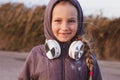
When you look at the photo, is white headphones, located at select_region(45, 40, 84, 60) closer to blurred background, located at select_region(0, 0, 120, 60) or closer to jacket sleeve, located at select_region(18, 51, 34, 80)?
jacket sleeve, located at select_region(18, 51, 34, 80)

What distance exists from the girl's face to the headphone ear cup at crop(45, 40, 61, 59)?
0.20 feet

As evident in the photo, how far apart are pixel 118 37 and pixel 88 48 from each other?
8.45 metres

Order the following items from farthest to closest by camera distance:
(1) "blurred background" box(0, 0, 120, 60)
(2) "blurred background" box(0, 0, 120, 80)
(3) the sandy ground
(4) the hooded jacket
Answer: (1) "blurred background" box(0, 0, 120, 60) → (2) "blurred background" box(0, 0, 120, 80) → (3) the sandy ground → (4) the hooded jacket

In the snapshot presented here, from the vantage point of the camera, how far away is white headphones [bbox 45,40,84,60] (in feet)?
9.07

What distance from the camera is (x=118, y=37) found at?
1117cm

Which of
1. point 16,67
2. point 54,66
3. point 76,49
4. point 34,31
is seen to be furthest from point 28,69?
point 34,31

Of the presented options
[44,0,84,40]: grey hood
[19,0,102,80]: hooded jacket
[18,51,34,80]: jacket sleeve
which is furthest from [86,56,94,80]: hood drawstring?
[18,51,34,80]: jacket sleeve

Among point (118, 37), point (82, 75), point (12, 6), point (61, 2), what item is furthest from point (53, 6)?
point (12, 6)

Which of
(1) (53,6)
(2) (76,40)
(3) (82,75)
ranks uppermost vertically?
(1) (53,6)

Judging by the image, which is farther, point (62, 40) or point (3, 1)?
point (3, 1)

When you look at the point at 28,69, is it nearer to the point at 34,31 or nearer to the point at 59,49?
the point at 59,49

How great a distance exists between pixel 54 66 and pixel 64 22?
28 cm

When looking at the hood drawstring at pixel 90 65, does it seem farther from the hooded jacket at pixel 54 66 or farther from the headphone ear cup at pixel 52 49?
the headphone ear cup at pixel 52 49

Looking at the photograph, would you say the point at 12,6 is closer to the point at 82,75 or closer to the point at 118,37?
the point at 118,37
